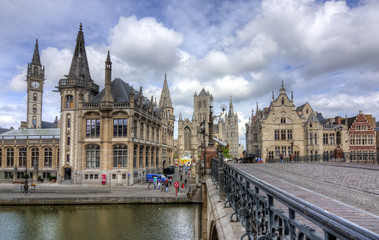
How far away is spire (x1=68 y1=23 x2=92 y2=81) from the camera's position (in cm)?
4359

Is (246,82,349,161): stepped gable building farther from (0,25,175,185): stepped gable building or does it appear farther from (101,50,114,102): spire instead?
(101,50,114,102): spire

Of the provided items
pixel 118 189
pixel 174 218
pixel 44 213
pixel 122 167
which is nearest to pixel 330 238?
pixel 174 218

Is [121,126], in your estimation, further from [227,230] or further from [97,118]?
[227,230]

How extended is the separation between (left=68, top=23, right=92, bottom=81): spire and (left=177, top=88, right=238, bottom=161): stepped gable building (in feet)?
209

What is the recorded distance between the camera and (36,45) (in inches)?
2965

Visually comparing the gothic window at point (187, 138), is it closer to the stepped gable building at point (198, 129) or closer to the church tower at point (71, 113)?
the stepped gable building at point (198, 129)

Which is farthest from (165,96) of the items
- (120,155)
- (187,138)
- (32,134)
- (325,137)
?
(325,137)

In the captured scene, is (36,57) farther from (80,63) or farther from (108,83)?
(108,83)

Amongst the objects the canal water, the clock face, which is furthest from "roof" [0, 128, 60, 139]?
the clock face

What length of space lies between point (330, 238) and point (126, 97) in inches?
1634

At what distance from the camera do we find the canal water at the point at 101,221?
2084 centimetres

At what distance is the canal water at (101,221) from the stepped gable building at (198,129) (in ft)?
249

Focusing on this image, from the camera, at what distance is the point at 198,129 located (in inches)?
4589

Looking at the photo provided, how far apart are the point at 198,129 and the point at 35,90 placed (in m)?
62.2
